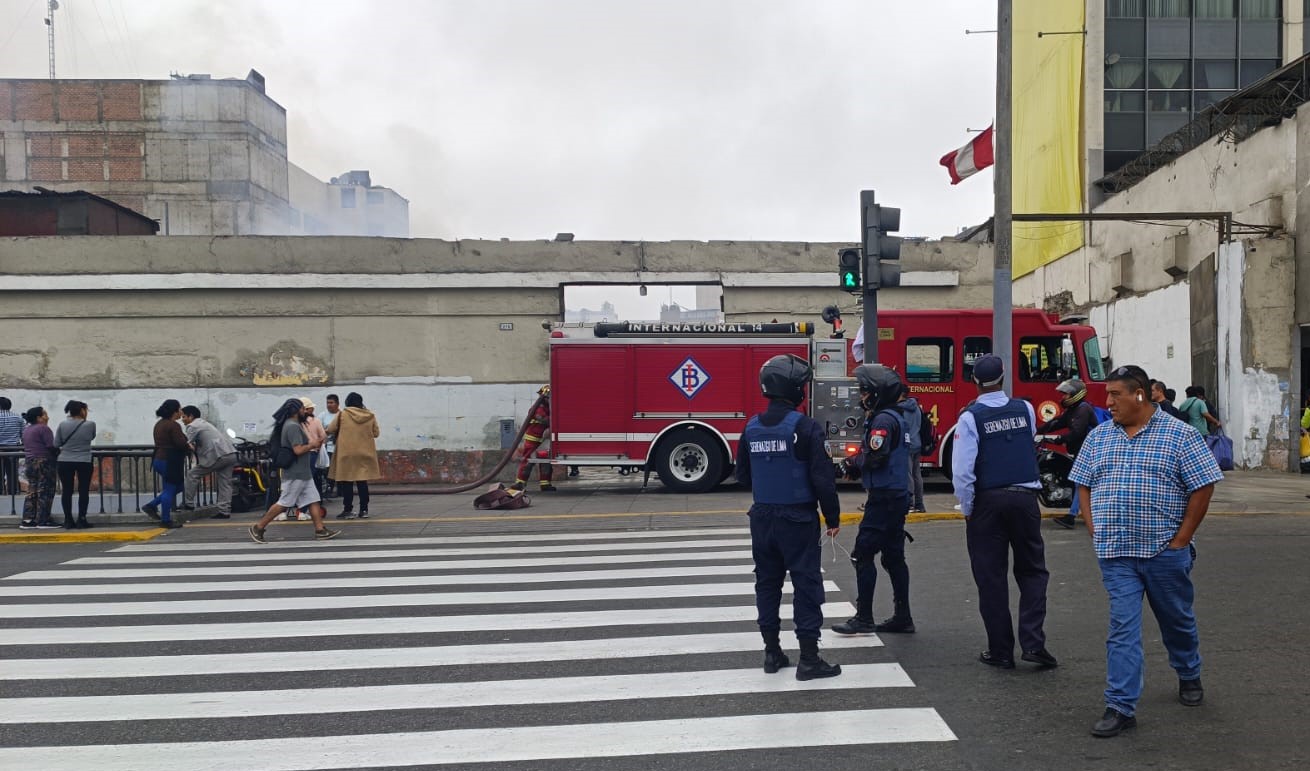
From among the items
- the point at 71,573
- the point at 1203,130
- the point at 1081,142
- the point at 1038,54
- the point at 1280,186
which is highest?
the point at 1038,54

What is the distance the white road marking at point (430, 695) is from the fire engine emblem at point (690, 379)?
440 inches

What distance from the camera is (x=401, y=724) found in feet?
18.0

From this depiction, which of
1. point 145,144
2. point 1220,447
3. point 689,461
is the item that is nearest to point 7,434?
point 689,461

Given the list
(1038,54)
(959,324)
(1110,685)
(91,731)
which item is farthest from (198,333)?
(1038,54)

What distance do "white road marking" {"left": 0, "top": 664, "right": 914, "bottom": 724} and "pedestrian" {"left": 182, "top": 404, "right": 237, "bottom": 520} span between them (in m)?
8.71

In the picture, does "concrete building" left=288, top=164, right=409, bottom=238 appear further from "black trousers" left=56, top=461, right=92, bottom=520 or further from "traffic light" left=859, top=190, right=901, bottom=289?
"traffic light" left=859, top=190, right=901, bottom=289

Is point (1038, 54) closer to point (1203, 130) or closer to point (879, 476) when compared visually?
point (1203, 130)

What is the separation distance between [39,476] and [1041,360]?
1520 centimetres

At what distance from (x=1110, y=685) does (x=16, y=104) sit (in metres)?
70.3

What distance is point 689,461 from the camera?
1736cm

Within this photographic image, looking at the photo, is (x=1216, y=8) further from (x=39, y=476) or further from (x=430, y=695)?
(x=430, y=695)

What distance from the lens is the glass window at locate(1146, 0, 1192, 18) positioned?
101 feet

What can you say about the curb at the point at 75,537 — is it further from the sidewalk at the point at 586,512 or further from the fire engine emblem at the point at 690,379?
the fire engine emblem at the point at 690,379

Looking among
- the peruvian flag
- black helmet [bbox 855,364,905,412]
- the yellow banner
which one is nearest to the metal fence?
black helmet [bbox 855,364,905,412]
